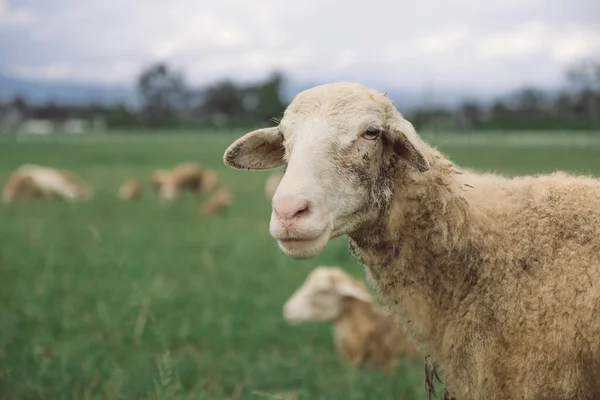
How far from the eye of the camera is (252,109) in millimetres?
78625

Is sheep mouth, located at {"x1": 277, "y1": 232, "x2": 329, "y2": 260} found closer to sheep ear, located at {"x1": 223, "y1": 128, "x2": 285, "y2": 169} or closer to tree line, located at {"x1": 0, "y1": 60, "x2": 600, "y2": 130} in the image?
sheep ear, located at {"x1": 223, "y1": 128, "x2": 285, "y2": 169}

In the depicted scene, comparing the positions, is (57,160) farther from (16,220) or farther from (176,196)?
(16,220)

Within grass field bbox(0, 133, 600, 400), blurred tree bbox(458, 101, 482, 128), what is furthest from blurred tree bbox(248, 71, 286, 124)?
grass field bbox(0, 133, 600, 400)

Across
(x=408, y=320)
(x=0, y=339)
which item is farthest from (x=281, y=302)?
(x=408, y=320)

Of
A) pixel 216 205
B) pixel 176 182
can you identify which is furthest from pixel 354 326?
pixel 176 182

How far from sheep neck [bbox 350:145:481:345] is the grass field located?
700 millimetres

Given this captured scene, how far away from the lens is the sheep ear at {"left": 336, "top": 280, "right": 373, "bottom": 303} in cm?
648

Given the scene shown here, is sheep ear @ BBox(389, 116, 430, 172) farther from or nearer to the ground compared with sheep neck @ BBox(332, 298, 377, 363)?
farther from the ground

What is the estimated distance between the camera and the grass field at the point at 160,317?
16.5 ft

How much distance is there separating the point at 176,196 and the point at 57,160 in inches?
671

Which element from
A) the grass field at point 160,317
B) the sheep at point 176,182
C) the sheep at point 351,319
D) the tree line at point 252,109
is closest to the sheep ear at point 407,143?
the grass field at point 160,317

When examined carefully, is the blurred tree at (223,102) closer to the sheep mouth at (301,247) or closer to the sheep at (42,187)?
the sheep at (42,187)

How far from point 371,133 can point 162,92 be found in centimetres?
10032

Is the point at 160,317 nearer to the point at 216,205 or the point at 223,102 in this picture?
the point at 216,205
